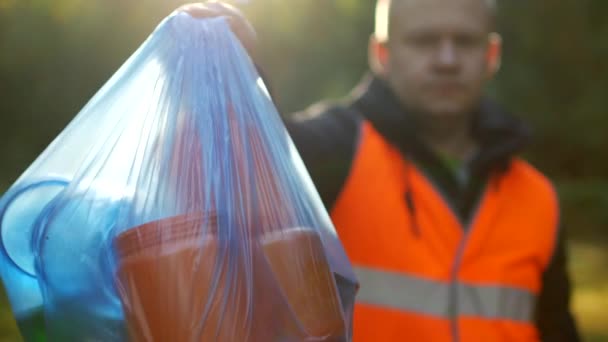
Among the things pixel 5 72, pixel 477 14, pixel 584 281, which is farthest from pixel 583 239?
pixel 477 14

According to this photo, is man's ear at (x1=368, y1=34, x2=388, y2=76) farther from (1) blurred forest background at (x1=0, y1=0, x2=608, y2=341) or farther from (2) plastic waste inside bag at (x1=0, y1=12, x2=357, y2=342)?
(2) plastic waste inside bag at (x1=0, y1=12, x2=357, y2=342)

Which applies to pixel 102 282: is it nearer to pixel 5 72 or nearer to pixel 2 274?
pixel 2 274

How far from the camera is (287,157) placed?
150 cm

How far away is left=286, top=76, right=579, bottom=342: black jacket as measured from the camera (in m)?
2.38

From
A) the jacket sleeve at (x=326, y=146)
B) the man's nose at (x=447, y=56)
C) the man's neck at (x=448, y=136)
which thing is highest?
the man's nose at (x=447, y=56)

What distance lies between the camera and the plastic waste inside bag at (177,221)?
1.30 m

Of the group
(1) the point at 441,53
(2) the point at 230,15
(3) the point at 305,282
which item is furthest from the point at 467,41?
(3) the point at 305,282

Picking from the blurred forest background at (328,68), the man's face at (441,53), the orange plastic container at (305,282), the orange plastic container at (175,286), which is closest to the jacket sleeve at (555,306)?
the man's face at (441,53)

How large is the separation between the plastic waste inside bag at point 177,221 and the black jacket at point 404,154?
81 cm

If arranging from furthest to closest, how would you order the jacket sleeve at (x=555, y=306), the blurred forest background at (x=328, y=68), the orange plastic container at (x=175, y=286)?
the blurred forest background at (x=328, y=68) < the jacket sleeve at (x=555, y=306) < the orange plastic container at (x=175, y=286)

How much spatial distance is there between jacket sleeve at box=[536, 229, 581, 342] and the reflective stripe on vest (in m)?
0.19

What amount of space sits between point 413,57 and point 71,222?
1373 millimetres

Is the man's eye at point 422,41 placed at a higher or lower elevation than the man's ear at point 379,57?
higher

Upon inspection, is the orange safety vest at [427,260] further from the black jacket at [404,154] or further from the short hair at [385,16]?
the short hair at [385,16]
